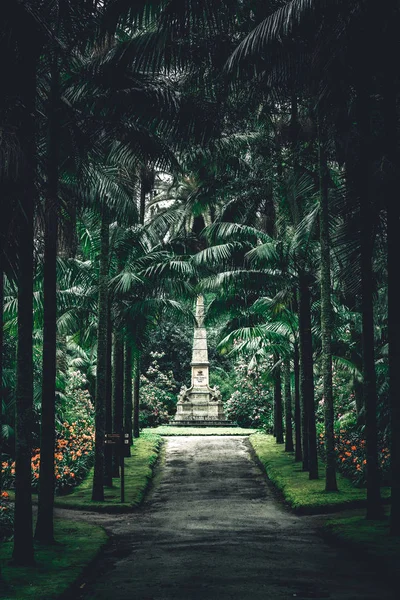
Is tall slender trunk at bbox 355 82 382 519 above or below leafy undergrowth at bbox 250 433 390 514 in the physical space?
above

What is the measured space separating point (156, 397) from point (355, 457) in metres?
25.4

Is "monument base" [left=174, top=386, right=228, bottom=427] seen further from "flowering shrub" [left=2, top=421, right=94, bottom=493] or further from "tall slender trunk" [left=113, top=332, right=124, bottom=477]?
"tall slender trunk" [left=113, top=332, right=124, bottom=477]

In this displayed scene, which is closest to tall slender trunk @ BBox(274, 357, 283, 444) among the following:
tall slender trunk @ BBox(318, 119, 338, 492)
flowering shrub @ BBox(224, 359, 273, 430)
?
flowering shrub @ BBox(224, 359, 273, 430)

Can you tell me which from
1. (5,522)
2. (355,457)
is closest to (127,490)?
(5,522)

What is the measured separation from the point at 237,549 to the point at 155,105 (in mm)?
7797

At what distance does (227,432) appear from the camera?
3706 cm

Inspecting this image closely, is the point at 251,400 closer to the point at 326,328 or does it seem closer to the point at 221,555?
the point at 326,328

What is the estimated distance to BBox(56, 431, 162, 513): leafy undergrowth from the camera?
16900 mm

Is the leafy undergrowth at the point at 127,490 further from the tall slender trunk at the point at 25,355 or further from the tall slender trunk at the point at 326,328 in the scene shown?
the tall slender trunk at the point at 25,355

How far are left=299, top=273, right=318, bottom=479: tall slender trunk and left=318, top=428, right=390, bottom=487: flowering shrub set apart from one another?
110 centimetres

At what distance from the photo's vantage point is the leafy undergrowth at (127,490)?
16.9 meters

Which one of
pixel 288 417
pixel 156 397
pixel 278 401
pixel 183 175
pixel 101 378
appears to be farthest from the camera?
pixel 156 397

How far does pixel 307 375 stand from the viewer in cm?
2067

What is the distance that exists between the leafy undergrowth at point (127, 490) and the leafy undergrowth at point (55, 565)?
264 centimetres
